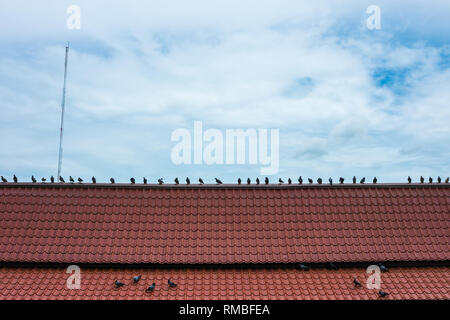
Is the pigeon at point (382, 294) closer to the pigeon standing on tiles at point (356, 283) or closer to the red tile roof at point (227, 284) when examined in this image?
the red tile roof at point (227, 284)

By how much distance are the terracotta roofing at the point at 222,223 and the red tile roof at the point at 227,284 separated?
1.10 feet

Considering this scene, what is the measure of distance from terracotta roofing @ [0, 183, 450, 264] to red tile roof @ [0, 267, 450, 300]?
1.10ft

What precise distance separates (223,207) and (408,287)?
17.0 feet

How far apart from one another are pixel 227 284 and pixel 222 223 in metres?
2.12

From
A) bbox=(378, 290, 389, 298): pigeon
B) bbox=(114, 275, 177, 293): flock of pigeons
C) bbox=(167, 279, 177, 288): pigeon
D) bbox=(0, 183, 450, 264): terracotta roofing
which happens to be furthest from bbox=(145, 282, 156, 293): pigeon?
bbox=(378, 290, 389, 298): pigeon

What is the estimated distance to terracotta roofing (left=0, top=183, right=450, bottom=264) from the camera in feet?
36.3

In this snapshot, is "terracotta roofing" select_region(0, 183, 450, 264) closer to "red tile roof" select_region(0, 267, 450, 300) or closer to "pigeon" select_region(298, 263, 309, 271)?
"pigeon" select_region(298, 263, 309, 271)

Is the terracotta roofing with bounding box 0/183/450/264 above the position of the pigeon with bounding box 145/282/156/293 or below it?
above

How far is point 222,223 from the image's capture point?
39.3 ft

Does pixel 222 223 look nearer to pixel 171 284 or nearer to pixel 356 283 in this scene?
pixel 171 284

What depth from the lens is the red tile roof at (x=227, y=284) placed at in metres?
9.68

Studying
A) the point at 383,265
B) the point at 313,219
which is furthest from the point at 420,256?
the point at 313,219

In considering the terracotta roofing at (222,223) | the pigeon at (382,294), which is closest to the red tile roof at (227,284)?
the pigeon at (382,294)

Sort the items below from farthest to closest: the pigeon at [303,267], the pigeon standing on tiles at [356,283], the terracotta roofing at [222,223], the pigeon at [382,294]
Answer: the terracotta roofing at [222,223], the pigeon at [303,267], the pigeon standing on tiles at [356,283], the pigeon at [382,294]
